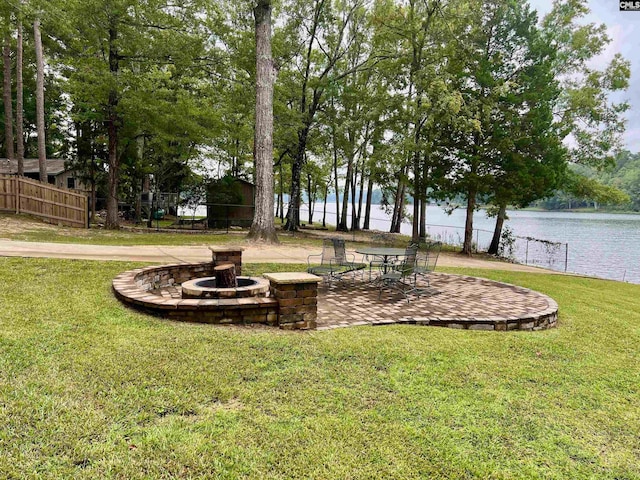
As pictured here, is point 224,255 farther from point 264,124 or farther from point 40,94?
point 40,94

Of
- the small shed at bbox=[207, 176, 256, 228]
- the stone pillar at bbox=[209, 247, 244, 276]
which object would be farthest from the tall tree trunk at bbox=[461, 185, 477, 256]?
the small shed at bbox=[207, 176, 256, 228]

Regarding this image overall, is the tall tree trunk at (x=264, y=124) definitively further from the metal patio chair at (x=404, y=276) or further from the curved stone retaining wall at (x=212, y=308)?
the curved stone retaining wall at (x=212, y=308)

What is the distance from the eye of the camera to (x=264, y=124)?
11930 mm

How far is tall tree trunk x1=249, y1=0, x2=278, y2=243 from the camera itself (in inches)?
460

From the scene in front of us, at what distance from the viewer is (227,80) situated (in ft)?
53.8

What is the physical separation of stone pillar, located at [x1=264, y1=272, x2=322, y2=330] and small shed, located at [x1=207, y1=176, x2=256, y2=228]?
54.8 feet

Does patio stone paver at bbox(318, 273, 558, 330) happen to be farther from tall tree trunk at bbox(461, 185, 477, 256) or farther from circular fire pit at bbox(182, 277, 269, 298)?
tall tree trunk at bbox(461, 185, 477, 256)

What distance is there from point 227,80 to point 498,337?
15.7m

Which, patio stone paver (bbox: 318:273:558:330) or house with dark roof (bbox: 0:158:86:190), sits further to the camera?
house with dark roof (bbox: 0:158:86:190)

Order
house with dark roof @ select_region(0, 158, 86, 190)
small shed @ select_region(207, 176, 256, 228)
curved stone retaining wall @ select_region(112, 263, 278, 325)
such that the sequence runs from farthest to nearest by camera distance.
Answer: house with dark roof @ select_region(0, 158, 86, 190), small shed @ select_region(207, 176, 256, 228), curved stone retaining wall @ select_region(112, 263, 278, 325)

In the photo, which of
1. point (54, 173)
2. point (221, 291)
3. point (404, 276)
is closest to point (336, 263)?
point (404, 276)

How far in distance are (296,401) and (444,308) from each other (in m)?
3.61

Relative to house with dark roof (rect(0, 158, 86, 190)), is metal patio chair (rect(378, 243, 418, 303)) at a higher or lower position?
lower

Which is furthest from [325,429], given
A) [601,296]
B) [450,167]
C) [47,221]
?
[47,221]
